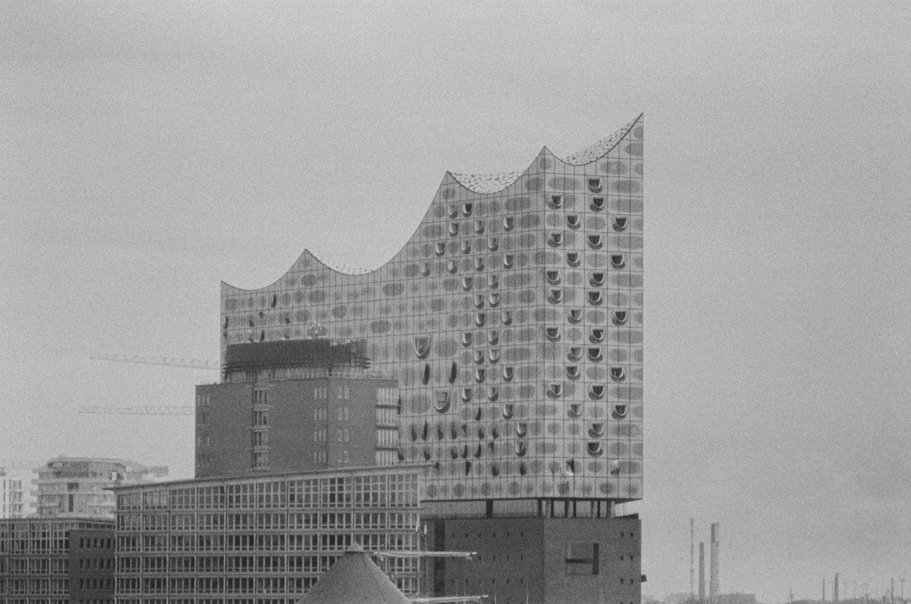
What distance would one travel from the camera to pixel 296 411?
535ft

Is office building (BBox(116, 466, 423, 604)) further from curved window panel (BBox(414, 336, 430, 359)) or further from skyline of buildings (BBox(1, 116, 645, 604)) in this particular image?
curved window panel (BBox(414, 336, 430, 359))

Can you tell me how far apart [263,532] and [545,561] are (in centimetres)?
2009

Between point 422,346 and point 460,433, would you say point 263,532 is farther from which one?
point 422,346

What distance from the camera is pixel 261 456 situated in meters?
166

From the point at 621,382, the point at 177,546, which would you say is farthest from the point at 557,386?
the point at 177,546

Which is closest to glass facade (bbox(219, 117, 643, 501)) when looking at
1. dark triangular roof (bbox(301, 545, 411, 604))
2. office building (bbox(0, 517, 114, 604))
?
office building (bbox(0, 517, 114, 604))

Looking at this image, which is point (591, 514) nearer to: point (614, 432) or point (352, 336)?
point (614, 432)

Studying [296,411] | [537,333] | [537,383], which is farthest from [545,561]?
[296,411]

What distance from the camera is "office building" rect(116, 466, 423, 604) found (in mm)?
148875

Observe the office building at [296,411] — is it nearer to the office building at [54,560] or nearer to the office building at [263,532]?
the office building at [263,532]

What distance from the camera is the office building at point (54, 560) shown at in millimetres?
167125

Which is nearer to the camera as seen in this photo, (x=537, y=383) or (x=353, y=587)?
(x=353, y=587)

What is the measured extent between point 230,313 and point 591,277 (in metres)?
39.3

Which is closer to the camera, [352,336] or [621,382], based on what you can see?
[621,382]
